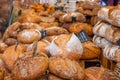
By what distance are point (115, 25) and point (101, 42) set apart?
0.24m

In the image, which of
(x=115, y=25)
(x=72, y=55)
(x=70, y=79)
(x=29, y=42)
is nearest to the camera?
(x=70, y=79)

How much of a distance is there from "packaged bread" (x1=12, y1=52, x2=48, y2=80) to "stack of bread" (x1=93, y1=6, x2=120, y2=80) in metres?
0.48

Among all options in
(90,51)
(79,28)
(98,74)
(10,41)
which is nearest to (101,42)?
(90,51)

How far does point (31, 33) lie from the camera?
79.6 inches

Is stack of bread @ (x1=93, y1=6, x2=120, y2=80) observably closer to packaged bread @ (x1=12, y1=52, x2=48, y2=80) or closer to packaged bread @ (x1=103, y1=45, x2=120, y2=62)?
packaged bread @ (x1=103, y1=45, x2=120, y2=62)

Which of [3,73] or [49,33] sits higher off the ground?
[49,33]

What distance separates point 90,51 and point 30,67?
71 centimetres

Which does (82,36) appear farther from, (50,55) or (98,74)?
(98,74)

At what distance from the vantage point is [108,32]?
180 cm

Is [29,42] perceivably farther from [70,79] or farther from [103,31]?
[70,79]

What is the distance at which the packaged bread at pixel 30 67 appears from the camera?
1.33 meters

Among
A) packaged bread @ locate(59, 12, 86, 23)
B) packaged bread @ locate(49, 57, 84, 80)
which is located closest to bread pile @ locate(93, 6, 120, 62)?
packaged bread @ locate(49, 57, 84, 80)

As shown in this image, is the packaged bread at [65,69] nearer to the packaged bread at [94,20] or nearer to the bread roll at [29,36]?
the bread roll at [29,36]

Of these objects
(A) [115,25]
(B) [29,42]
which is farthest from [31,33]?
(A) [115,25]
